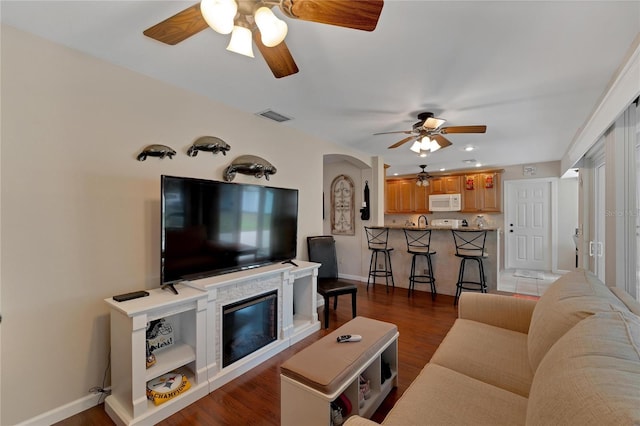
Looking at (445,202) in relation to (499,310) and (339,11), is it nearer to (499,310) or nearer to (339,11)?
(499,310)

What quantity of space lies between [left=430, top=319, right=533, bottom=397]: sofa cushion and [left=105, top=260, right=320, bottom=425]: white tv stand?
Result: 1575 millimetres

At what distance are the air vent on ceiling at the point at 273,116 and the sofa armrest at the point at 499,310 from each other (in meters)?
2.61

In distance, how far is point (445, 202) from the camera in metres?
6.77

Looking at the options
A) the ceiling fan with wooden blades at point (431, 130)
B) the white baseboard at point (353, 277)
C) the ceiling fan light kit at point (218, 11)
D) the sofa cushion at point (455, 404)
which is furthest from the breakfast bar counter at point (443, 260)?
the ceiling fan light kit at point (218, 11)

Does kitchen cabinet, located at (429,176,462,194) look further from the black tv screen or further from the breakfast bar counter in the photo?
the black tv screen

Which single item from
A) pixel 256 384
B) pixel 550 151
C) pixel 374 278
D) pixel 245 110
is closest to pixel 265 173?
pixel 245 110

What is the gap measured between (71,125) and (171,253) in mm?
1098

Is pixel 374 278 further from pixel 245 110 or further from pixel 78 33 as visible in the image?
pixel 78 33

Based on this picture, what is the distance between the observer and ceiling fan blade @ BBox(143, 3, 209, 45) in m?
1.31

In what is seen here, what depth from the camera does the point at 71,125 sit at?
190 centimetres

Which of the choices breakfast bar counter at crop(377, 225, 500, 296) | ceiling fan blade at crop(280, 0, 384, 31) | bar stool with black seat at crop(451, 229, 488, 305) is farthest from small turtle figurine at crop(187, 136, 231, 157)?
bar stool with black seat at crop(451, 229, 488, 305)

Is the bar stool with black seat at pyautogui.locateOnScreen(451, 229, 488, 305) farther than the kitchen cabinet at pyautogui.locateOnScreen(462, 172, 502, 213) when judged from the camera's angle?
No

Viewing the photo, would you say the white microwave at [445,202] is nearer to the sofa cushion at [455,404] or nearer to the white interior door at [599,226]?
the white interior door at [599,226]

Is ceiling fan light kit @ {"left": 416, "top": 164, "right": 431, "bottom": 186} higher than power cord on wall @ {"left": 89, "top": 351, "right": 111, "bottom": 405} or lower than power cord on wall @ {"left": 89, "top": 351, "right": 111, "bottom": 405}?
higher
